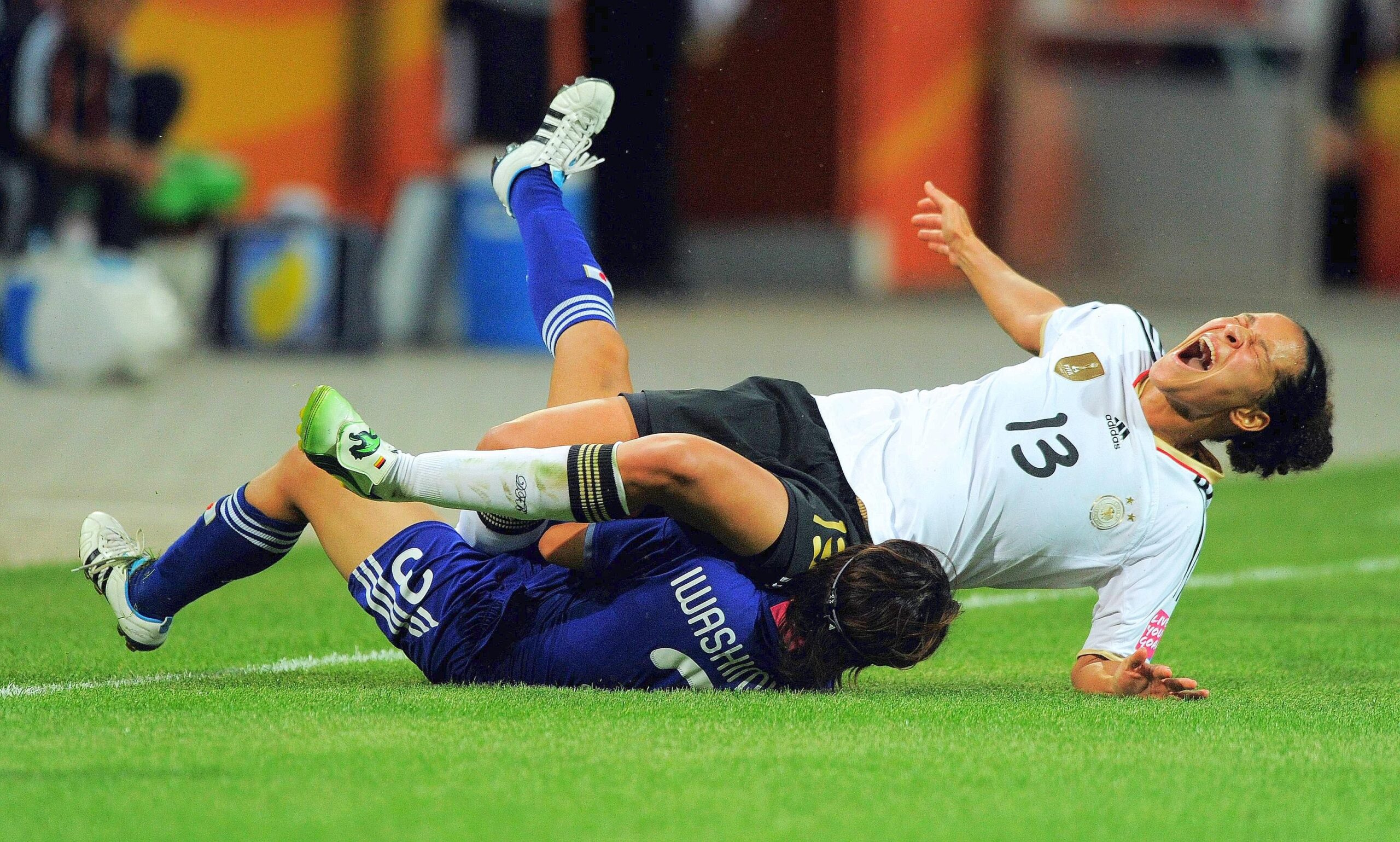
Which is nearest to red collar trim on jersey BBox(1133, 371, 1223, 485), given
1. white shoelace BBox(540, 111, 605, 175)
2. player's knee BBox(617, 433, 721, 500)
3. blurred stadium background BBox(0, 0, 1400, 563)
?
player's knee BBox(617, 433, 721, 500)

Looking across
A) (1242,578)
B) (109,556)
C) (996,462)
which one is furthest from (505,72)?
(996,462)

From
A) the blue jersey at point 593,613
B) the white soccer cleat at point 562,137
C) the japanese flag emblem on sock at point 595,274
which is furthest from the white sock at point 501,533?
the white soccer cleat at point 562,137

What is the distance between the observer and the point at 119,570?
459 centimetres

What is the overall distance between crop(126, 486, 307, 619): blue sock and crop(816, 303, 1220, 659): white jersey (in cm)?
143

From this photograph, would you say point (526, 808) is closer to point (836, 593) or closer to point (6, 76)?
point (836, 593)

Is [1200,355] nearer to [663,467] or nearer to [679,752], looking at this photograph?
[663,467]

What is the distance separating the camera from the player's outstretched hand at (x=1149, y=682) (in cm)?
429

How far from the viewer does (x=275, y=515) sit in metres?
4.38

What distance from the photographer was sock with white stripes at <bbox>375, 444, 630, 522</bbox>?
4047mm

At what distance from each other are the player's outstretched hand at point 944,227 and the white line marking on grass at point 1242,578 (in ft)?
4.66

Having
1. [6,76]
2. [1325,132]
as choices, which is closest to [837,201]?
[1325,132]

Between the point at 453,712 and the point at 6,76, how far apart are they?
8.62 m

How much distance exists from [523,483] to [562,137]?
5.80 feet

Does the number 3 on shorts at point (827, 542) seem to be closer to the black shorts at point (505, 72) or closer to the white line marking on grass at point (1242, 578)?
the white line marking on grass at point (1242, 578)
